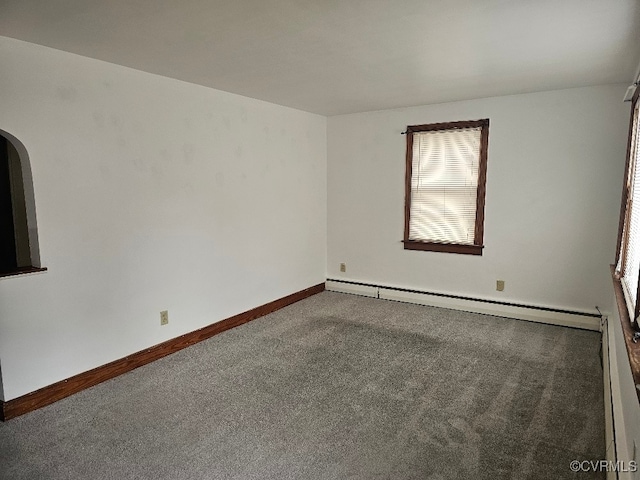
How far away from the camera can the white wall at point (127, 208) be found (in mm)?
2568

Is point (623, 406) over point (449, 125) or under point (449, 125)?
under

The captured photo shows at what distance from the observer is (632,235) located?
2.78 m

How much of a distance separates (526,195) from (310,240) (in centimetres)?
254

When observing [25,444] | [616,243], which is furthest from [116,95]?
[616,243]

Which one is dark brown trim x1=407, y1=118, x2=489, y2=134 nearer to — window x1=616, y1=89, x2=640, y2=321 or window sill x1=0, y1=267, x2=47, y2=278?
window x1=616, y1=89, x2=640, y2=321

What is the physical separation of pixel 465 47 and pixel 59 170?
2.77 meters

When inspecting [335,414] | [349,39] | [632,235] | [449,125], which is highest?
[349,39]

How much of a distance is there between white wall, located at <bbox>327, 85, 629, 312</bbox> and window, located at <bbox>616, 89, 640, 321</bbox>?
0.34 m

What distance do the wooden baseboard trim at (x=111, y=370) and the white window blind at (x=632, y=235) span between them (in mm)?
3210

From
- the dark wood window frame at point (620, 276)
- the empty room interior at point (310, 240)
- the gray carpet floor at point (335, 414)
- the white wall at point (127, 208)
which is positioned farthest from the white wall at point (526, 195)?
the white wall at point (127, 208)

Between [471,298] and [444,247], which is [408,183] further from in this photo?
[471,298]

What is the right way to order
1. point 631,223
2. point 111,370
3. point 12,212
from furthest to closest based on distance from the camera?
point 12,212
point 111,370
point 631,223

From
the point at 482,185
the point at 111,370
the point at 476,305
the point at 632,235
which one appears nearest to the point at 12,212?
the point at 111,370
